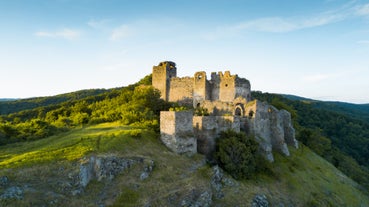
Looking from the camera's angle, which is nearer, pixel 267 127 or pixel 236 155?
pixel 236 155

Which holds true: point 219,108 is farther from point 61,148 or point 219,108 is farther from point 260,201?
point 61,148

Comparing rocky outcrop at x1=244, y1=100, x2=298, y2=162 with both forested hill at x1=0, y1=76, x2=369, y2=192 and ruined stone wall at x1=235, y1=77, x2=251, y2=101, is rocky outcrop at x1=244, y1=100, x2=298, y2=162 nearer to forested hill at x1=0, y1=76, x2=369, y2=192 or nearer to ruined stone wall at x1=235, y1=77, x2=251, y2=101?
ruined stone wall at x1=235, y1=77, x2=251, y2=101

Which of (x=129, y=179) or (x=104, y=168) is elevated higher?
(x=104, y=168)

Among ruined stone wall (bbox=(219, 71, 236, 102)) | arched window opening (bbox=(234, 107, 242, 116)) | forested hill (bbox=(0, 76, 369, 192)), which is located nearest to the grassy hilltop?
forested hill (bbox=(0, 76, 369, 192))

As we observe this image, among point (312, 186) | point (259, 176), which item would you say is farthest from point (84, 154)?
point (312, 186)

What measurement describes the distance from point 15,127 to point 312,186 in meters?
28.5

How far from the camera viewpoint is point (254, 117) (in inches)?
1239

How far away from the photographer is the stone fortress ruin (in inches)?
977

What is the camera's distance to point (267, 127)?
33.5 m

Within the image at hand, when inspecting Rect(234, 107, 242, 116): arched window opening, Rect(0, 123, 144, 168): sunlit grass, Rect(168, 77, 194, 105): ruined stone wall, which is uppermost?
Rect(168, 77, 194, 105): ruined stone wall

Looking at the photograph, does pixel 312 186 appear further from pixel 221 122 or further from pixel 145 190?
pixel 145 190

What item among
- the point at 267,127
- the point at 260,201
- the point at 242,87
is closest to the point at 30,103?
the point at 242,87

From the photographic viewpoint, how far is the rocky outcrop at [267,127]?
101 feet

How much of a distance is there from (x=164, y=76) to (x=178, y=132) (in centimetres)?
1652
